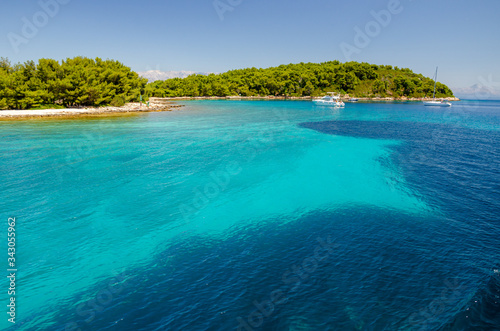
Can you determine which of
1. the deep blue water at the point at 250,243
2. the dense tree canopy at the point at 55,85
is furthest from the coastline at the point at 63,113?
the deep blue water at the point at 250,243

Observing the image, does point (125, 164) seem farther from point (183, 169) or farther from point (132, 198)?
point (132, 198)

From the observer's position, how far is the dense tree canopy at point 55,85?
73125mm

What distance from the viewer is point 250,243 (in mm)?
15734

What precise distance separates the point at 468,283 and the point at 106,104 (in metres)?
107

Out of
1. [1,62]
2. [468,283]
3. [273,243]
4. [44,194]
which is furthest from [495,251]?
[1,62]

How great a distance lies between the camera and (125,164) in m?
30.7

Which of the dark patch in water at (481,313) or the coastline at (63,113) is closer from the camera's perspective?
the dark patch in water at (481,313)
